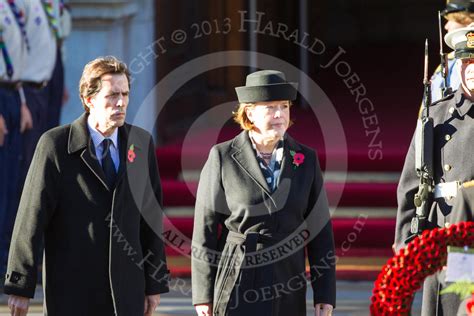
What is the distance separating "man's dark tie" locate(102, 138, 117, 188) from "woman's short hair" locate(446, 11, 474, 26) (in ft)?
8.68

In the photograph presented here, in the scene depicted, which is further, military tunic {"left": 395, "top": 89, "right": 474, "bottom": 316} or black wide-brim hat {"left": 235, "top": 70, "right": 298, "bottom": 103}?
military tunic {"left": 395, "top": 89, "right": 474, "bottom": 316}

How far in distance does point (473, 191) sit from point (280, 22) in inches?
315

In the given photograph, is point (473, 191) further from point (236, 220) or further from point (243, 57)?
point (243, 57)

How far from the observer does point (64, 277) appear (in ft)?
17.4

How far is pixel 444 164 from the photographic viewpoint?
5695 millimetres

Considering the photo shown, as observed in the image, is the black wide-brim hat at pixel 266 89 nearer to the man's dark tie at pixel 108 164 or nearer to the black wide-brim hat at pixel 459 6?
the man's dark tie at pixel 108 164

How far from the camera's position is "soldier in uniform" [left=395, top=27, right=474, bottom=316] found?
5586 mm

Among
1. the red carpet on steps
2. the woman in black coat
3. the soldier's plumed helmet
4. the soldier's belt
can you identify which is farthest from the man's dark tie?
the red carpet on steps

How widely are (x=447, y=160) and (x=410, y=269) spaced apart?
3.56 ft

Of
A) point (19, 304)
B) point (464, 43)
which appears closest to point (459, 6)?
point (464, 43)

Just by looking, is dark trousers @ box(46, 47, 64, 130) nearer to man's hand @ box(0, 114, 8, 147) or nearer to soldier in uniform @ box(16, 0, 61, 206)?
soldier in uniform @ box(16, 0, 61, 206)

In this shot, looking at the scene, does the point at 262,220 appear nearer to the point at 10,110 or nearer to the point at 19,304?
the point at 19,304

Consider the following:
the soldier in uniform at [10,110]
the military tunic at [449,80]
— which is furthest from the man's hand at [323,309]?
the soldier in uniform at [10,110]

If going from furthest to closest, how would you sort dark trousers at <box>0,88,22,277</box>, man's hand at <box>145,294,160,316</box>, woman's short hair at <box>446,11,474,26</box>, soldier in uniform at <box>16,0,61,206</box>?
soldier in uniform at <box>16,0,61,206</box>
dark trousers at <box>0,88,22,277</box>
woman's short hair at <box>446,11,474,26</box>
man's hand at <box>145,294,160,316</box>
